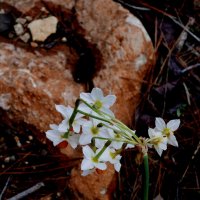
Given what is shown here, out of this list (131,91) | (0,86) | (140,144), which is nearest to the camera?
(140,144)

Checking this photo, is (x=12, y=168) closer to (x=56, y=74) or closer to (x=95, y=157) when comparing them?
(x=56, y=74)

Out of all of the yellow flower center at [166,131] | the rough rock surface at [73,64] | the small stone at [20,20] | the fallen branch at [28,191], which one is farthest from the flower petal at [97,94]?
the small stone at [20,20]

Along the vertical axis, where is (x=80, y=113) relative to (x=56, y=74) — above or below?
above

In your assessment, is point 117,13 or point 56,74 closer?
point 56,74

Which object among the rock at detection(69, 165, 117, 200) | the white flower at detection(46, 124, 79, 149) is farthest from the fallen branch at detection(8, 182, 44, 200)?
the white flower at detection(46, 124, 79, 149)

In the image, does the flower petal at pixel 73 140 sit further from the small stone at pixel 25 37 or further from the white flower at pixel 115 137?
the small stone at pixel 25 37

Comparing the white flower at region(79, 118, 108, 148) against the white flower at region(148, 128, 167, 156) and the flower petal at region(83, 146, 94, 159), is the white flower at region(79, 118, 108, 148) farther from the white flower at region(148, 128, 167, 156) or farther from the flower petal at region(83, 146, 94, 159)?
the white flower at region(148, 128, 167, 156)

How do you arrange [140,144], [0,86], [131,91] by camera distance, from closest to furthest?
[140,144] < [0,86] < [131,91]

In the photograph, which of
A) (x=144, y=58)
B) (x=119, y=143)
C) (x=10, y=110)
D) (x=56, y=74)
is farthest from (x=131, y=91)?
(x=119, y=143)

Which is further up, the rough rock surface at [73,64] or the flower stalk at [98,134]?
the flower stalk at [98,134]
